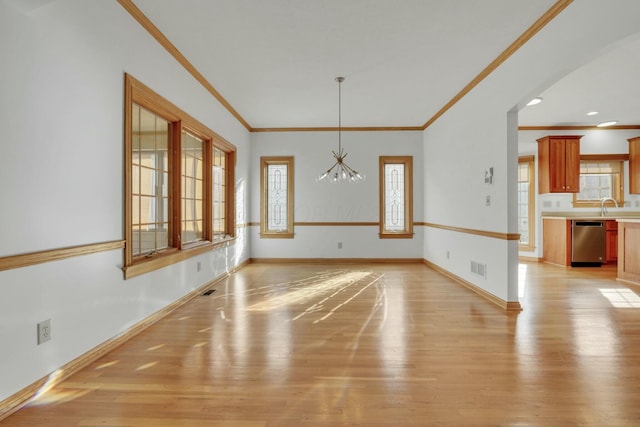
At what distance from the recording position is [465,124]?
4.87m

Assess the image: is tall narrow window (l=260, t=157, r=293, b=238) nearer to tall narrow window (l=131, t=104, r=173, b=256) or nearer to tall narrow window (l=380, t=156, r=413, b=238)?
tall narrow window (l=380, t=156, r=413, b=238)

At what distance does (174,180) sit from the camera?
12.5 ft

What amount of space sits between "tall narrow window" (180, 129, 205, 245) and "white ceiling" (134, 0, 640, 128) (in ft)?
3.01

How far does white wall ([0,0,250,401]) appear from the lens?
73.0 inches

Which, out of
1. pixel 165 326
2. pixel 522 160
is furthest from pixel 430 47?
pixel 522 160

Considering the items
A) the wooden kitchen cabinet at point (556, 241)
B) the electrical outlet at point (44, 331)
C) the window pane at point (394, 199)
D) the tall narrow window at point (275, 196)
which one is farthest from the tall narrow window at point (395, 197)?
the electrical outlet at point (44, 331)

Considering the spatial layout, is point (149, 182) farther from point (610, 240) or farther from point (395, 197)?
point (610, 240)

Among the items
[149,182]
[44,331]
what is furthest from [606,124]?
[44,331]

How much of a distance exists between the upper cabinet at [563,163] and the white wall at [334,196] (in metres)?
2.62

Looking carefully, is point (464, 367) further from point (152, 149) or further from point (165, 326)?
point (152, 149)

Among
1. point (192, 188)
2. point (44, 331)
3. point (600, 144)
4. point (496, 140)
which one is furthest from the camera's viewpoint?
point (600, 144)

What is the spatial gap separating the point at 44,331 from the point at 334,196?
554cm

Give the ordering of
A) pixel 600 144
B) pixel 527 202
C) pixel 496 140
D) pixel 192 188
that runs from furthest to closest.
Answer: pixel 527 202, pixel 600 144, pixel 192 188, pixel 496 140

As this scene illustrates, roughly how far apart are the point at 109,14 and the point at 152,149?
1.25 m
